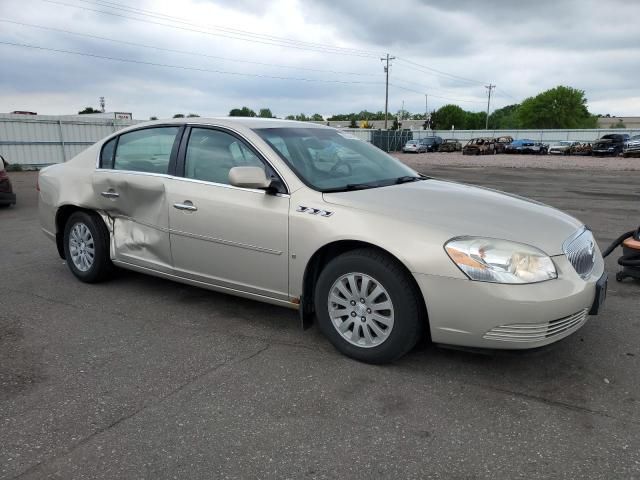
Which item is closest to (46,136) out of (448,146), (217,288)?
(217,288)

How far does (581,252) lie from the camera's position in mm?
3479

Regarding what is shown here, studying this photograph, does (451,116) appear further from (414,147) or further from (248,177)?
(248,177)

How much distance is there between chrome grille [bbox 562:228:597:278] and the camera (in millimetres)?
3322

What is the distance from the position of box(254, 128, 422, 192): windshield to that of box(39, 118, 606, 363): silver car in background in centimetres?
2

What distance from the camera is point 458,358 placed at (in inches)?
144

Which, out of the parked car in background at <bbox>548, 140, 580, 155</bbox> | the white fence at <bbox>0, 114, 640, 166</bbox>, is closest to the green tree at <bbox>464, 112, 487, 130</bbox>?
the parked car in background at <bbox>548, 140, 580, 155</bbox>

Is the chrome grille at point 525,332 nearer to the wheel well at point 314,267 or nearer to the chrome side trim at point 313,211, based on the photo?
the wheel well at point 314,267

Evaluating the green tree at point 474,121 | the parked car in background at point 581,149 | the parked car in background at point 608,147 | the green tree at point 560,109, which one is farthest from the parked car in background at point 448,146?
the green tree at point 474,121

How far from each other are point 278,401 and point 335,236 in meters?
1.06

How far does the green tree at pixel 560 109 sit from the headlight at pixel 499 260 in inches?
4103

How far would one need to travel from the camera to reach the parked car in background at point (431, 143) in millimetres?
49194

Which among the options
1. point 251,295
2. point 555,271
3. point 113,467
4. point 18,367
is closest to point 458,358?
point 555,271

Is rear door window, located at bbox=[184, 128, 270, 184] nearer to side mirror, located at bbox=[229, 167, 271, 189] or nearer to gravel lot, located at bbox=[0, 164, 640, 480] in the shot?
side mirror, located at bbox=[229, 167, 271, 189]

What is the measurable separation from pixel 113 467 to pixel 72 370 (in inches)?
45.9
